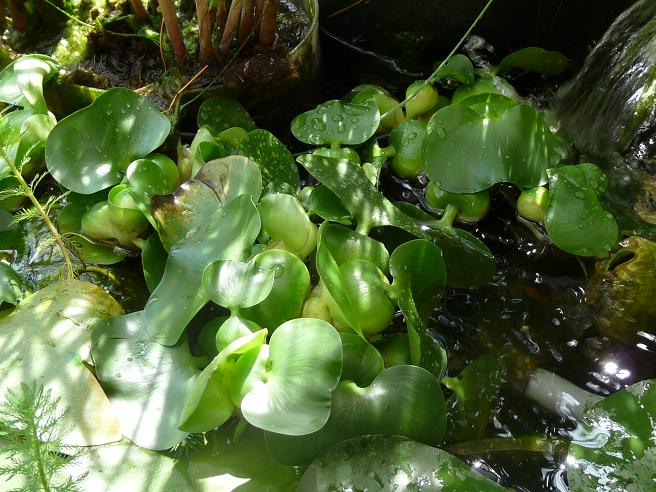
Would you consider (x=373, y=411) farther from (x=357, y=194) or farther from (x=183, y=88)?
(x=183, y=88)

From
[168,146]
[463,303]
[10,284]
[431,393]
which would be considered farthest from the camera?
[168,146]

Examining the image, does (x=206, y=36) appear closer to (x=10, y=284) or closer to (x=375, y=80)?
(x=375, y=80)

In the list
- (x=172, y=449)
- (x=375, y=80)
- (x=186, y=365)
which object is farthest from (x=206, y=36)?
(x=172, y=449)

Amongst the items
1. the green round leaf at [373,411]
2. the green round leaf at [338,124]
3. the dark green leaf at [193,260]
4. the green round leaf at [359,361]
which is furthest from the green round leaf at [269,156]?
the green round leaf at [373,411]

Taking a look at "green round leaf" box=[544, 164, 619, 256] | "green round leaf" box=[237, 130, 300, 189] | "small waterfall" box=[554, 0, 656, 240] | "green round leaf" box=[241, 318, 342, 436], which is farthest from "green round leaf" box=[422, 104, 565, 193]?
"green round leaf" box=[241, 318, 342, 436]

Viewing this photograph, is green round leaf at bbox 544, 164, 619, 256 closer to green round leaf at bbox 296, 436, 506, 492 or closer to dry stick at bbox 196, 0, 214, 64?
green round leaf at bbox 296, 436, 506, 492

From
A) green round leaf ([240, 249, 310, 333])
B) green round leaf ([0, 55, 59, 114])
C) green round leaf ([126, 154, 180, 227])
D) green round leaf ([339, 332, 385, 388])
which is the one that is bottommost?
green round leaf ([339, 332, 385, 388])

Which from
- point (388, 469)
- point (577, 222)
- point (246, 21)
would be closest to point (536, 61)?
point (577, 222)
